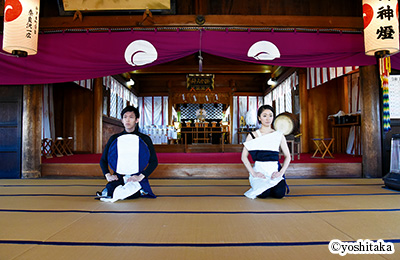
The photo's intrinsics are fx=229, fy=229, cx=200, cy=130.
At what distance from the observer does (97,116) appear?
6320 millimetres

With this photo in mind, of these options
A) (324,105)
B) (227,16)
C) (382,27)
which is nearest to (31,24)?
(227,16)

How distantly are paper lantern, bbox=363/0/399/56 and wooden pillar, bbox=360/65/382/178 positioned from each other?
80 centimetres

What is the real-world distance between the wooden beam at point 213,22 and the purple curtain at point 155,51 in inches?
5.3

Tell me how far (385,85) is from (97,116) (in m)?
6.27

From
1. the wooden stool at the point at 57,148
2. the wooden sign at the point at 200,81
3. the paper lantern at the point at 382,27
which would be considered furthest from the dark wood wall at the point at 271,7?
the wooden sign at the point at 200,81

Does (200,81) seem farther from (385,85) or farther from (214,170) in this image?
(385,85)

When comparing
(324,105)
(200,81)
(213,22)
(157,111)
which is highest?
(200,81)

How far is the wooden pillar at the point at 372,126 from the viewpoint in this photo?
11.1ft

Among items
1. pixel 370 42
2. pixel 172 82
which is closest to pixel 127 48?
pixel 370 42

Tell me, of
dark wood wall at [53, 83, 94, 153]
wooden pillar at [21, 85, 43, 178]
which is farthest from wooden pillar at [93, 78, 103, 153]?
wooden pillar at [21, 85, 43, 178]

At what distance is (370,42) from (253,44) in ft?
4.65

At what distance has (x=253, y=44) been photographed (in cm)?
335

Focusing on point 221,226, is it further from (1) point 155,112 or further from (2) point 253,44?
(1) point 155,112

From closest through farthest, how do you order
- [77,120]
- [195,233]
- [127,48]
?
[195,233], [127,48], [77,120]
